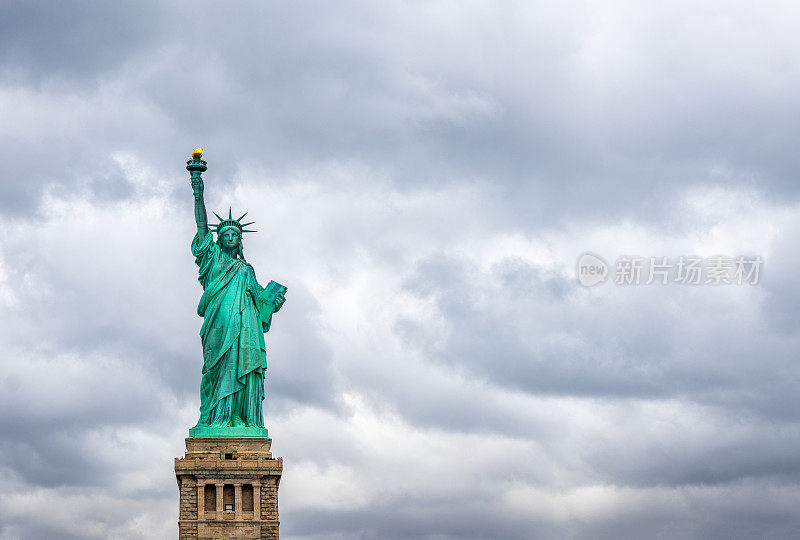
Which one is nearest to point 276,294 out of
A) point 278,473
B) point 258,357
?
point 258,357

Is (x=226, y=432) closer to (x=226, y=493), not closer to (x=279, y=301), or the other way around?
(x=226, y=493)

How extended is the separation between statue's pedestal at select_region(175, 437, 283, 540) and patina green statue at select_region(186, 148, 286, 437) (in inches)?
56.4

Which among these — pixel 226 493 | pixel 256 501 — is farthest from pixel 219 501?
pixel 256 501

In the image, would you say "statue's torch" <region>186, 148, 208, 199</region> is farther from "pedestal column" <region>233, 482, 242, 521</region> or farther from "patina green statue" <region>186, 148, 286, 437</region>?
"pedestal column" <region>233, 482, 242, 521</region>

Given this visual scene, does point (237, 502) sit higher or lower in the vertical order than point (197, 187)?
lower

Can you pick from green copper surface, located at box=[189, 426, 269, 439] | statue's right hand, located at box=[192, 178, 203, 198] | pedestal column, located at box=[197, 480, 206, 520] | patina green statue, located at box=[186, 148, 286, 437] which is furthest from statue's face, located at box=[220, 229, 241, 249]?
pedestal column, located at box=[197, 480, 206, 520]

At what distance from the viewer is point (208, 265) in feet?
318

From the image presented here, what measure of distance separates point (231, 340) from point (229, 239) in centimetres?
553

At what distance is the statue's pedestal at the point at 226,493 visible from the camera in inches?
3620

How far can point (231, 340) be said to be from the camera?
312ft

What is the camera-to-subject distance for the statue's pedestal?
91938mm

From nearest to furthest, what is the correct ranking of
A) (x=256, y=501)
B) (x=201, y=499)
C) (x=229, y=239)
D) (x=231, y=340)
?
(x=201, y=499)
(x=256, y=501)
(x=231, y=340)
(x=229, y=239)

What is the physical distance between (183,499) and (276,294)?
1179cm

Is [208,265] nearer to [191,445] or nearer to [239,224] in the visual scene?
[239,224]
